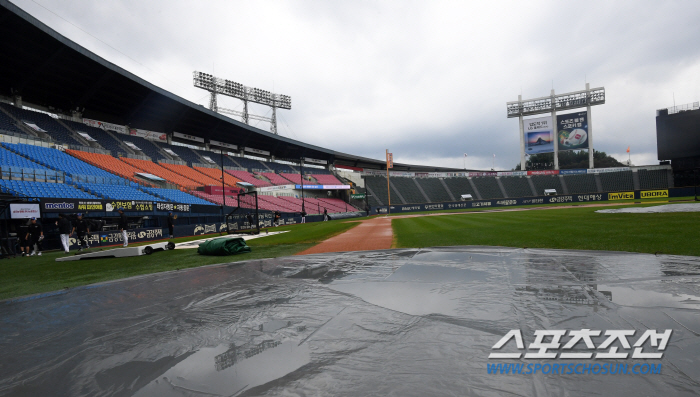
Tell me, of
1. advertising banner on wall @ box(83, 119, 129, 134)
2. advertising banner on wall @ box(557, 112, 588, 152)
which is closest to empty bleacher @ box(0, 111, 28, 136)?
advertising banner on wall @ box(83, 119, 129, 134)

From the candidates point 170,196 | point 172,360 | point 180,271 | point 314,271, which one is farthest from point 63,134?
point 172,360

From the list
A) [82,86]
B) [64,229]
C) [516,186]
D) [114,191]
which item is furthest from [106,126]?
[516,186]

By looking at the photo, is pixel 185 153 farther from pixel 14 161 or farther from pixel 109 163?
pixel 14 161

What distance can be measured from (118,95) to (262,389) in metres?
39.1

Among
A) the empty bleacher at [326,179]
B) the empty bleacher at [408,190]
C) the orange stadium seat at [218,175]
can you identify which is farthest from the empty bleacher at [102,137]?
the empty bleacher at [408,190]

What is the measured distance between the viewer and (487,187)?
191 feet

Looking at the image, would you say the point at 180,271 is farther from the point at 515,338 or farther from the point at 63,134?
the point at 63,134

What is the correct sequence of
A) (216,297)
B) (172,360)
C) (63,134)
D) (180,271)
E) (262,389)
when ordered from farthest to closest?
(63,134)
(180,271)
(216,297)
(172,360)
(262,389)

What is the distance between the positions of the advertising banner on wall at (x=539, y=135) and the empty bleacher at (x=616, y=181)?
10108 mm

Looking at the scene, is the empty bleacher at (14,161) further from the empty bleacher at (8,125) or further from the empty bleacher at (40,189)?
the empty bleacher at (8,125)

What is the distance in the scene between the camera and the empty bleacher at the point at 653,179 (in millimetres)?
49719

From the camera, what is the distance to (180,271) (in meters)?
7.68

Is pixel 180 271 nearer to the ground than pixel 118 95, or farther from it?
nearer to the ground

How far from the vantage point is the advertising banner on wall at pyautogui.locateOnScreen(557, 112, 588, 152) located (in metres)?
53.6
